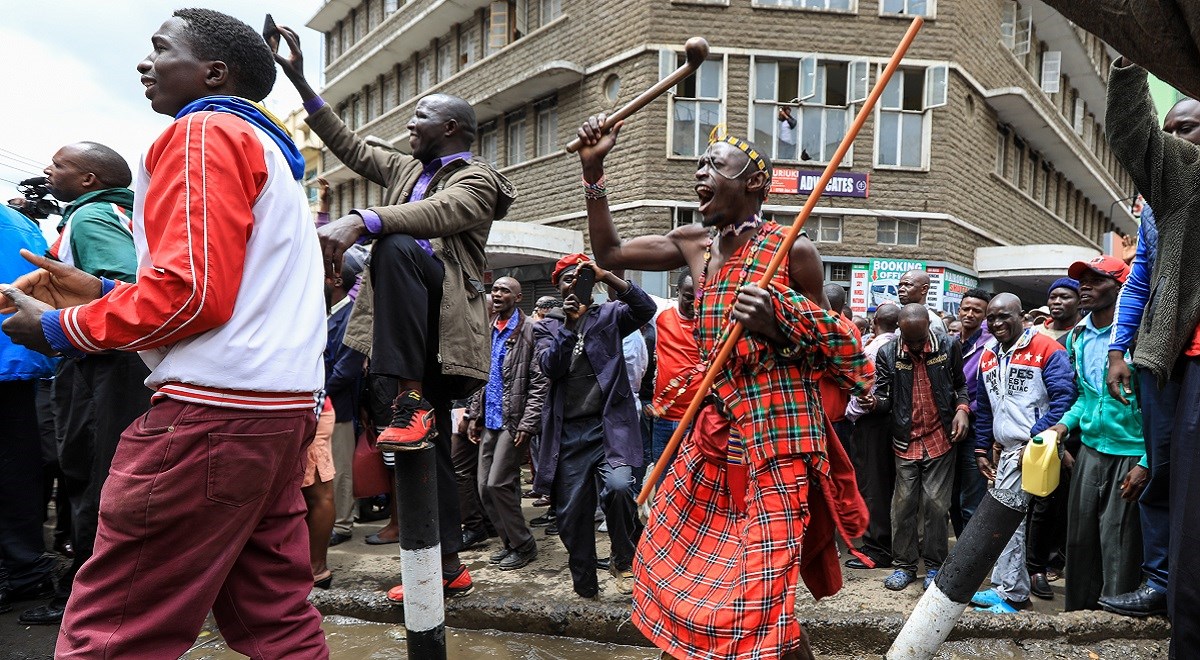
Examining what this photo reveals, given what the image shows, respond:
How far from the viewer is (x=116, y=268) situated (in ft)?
10.6

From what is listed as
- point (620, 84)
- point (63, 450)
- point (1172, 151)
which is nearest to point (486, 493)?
point (63, 450)

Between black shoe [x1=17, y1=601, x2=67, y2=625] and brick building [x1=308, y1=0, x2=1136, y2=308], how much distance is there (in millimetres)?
11853

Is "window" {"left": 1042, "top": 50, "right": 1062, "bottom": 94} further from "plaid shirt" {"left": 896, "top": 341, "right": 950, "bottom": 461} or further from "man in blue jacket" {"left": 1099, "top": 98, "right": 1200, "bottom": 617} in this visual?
"man in blue jacket" {"left": 1099, "top": 98, "right": 1200, "bottom": 617}

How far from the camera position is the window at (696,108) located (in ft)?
51.0

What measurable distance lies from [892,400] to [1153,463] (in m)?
2.13

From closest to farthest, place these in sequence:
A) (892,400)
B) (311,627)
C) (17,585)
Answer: (311,627) < (17,585) < (892,400)

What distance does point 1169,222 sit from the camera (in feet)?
8.96

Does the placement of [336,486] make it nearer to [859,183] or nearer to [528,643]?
[528,643]

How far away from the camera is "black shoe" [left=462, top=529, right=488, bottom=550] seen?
5.69m

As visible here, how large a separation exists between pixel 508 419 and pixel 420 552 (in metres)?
2.76

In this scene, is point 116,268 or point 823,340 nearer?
point 823,340

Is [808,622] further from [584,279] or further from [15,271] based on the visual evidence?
[15,271]

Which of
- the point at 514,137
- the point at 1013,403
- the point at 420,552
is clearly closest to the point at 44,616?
the point at 420,552

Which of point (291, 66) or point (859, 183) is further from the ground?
point (859, 183)
